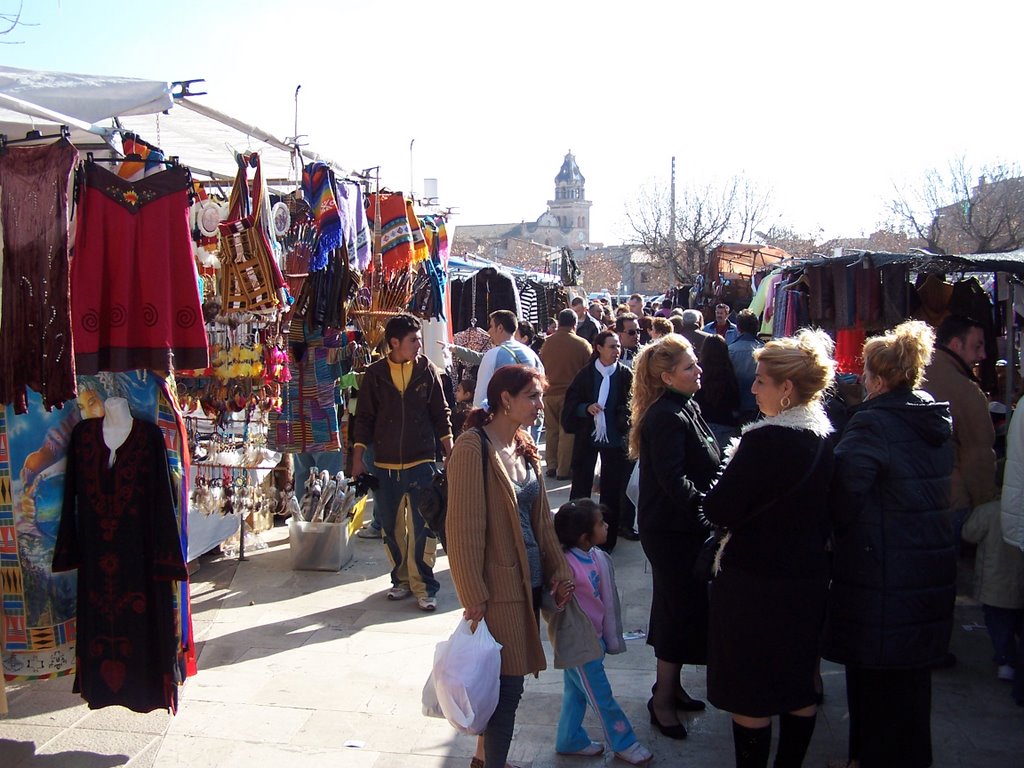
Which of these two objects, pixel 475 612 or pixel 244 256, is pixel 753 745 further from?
pixel 244 256

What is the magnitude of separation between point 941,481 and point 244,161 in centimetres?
368

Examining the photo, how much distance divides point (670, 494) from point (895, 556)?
2.77ft

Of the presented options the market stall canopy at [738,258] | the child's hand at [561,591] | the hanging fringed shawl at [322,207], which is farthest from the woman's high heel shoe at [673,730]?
the market stall canopy at [738,258]

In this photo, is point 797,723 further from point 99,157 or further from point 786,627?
point 99,157

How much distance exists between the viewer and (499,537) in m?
3.04

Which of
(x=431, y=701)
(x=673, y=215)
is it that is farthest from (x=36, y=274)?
(x=673, y=215)

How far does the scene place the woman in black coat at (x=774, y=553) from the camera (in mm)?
2865

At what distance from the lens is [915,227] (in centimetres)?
2433

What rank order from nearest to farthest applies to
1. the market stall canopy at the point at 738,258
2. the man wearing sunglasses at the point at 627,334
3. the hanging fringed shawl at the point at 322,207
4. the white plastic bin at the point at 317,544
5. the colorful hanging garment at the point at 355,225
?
the hanging fringed shawl at the point at 322,207 → the colorful hanging garment at the point at 355,225 → the white plastic bin at the point at 317,544 → the man wearing sunglasses at the point at 627,334 → the market stall canopy at the point at 738,258

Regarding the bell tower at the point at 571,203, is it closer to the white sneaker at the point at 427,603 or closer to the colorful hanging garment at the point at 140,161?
the white sneaker at the point at 427,603

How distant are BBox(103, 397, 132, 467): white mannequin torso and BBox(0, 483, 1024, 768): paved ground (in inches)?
51.4

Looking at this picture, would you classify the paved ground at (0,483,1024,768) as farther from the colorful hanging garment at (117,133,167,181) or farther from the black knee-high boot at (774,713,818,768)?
the colorful hanging garment at (117,133,167,181)

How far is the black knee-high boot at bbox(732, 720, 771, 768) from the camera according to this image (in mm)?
3006

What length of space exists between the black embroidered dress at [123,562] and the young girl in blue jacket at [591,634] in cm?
161
